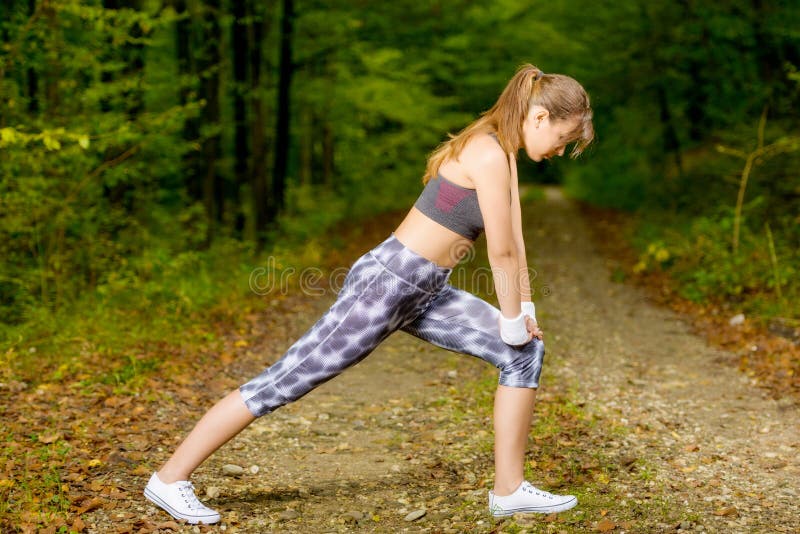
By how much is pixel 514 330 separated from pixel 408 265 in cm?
54

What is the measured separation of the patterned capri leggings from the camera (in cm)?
325

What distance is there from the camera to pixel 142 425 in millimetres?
4770

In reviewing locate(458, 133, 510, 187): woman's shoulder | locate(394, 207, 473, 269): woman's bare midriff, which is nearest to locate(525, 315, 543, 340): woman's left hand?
locate(394, 207, 473, 269): woman's bare midriff

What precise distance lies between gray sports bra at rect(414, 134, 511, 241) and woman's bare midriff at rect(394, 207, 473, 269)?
1.0 inches

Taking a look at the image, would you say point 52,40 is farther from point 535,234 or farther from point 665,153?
point 665,153

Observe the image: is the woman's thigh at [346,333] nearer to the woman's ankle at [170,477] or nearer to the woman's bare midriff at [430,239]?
the woman's bare midriff at [430,239]

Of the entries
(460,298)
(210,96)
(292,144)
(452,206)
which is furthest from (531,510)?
(292,144)

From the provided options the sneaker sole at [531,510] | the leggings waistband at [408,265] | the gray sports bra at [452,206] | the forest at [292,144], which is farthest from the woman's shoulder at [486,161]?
the sneaker sole at [531,510]

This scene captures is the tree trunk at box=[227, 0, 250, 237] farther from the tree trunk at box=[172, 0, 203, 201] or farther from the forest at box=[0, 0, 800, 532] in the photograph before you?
A: the tree trunk at box=[172, 0, 203, 201]

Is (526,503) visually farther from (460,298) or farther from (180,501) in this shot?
(180,501)

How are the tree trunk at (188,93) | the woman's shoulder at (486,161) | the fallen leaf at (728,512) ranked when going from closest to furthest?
the woman's shoulder at (486,161) < the fallen leaf at (728,512) < the tree trunk at (188,93)

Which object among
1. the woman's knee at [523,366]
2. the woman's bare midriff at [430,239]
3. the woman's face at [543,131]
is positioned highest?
the woman's face at [543,131]

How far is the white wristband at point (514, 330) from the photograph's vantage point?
3.21m

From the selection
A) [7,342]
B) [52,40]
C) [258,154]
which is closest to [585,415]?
[7,342]
